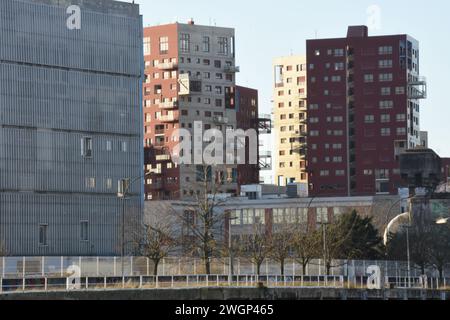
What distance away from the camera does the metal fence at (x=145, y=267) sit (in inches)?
3868

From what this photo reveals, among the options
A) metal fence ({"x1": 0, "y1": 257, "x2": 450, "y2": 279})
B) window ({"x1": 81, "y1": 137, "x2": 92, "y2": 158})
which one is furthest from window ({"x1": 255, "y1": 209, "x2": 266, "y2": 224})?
metal fence ({"x1": 0, "y1": 257, "x2": 450, "y2": 279})

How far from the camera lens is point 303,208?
194625 mm

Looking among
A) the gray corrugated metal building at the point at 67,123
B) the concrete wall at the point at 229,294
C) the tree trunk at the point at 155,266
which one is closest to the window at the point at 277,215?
the gray corrugated metal building at the point at 67,123

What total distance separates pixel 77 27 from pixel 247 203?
155 feet

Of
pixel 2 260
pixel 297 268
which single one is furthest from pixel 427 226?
pixel 2 260

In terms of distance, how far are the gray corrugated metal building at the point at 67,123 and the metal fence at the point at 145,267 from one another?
132 feet

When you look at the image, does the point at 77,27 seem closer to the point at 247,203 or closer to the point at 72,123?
the point at 72,123

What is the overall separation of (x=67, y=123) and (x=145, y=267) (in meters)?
55.9

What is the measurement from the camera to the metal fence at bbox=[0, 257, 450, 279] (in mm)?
98250

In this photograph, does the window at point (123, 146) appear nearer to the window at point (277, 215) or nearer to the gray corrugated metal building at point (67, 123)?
the gray corrugated metal building at point (67, 123)

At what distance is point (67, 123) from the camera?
15938 cm

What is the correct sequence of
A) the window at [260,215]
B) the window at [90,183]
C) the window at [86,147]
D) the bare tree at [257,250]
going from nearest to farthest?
the bare tree at [257,250], the window at [90,183], the window at [86,147], the window at [260,215]

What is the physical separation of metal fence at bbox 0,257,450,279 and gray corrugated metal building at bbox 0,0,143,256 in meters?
40.1

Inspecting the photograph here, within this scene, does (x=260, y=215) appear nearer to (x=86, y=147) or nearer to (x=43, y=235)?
(x=86, y=147)
